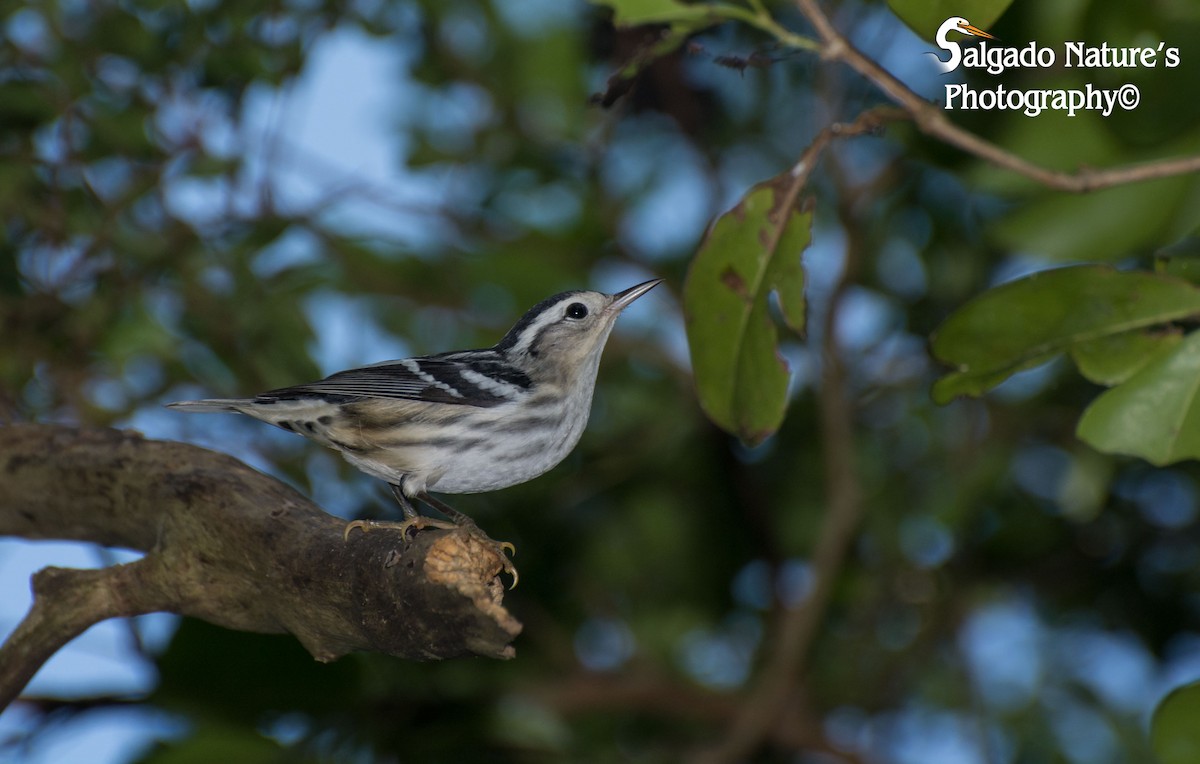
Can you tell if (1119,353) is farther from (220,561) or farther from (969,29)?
(220,561)

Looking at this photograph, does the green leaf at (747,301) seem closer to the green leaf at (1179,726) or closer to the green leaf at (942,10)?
the green leaf at (942,10)

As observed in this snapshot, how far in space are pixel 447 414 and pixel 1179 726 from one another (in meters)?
2.29

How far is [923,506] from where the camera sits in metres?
6.11

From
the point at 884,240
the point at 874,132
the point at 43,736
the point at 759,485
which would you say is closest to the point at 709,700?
the point at 759,485

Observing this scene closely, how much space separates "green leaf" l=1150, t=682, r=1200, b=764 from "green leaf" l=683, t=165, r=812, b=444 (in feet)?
4.12

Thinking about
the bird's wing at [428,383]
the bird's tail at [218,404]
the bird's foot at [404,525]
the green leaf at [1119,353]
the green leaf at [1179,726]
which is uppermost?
the bird's tail at [218,404]

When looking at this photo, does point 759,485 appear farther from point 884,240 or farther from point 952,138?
point 952,138

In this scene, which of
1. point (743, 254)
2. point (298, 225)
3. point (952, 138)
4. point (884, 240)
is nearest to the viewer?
point (952, 138)

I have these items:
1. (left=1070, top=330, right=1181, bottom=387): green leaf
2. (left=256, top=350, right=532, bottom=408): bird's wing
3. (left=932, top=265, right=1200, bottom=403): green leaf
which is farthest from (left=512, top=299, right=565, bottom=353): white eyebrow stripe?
(left=1070, top=330, right=1181, bottom=387): green leaf

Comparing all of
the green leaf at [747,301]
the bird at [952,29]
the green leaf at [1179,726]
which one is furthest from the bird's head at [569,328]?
the green leaf at [1179,726]

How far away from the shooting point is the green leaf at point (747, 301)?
351 cm

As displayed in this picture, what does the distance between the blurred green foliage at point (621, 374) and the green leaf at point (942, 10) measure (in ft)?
4.27

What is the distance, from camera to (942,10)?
3.26 m

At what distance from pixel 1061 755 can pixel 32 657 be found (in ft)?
15.1
